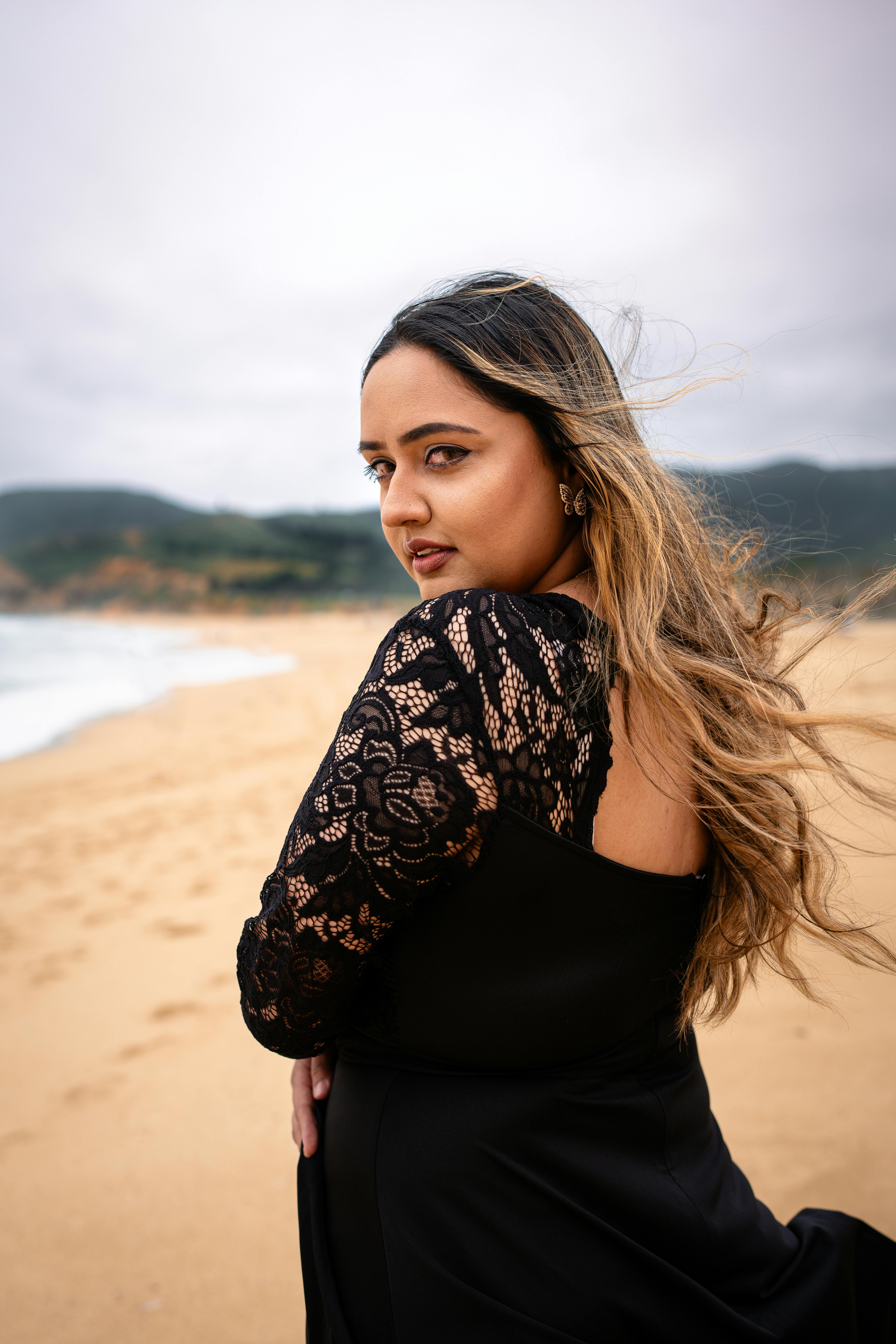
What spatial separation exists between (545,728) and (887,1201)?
218 cm

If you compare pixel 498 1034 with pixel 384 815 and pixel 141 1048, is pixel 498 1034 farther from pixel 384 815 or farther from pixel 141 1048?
pixel 141 1048

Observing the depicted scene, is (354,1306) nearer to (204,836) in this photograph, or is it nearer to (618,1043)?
(618,1043)

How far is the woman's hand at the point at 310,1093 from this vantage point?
1.20 metres

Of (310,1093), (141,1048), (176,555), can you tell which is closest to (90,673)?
(141,1048)

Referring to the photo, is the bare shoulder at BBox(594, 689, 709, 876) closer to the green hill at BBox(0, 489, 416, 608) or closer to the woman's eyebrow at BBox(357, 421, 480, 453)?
the woman's eyebrow at BBox(357, 421, 480, 453)

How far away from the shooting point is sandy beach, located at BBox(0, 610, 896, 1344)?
6.66ft

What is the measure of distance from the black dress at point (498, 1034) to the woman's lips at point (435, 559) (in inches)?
10.0

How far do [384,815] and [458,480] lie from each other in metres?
0.52

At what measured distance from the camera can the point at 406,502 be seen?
1.12 m

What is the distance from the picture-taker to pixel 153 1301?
6.49 ft

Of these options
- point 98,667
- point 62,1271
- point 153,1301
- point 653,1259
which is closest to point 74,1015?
point 62,1271

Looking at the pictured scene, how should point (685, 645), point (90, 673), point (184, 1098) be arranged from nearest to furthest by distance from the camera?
point (685, 645) < point (184, 1098) < point (90, 673)

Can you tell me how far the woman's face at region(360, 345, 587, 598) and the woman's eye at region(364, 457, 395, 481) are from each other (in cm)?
2

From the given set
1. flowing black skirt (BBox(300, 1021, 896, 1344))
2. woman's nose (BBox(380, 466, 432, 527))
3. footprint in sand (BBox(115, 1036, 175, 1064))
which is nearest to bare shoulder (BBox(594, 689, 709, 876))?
flowing black skirt (BBox(300, 1021, 896, 1344))
